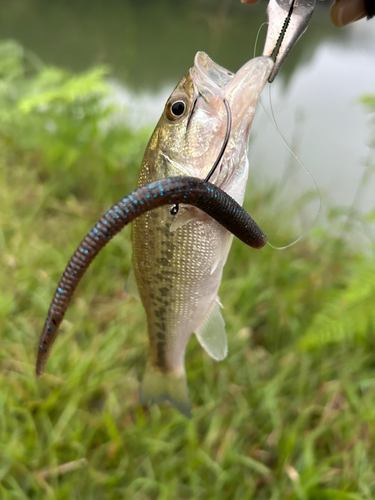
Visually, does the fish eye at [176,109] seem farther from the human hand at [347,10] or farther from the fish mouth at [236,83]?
the human hand at [347,10]

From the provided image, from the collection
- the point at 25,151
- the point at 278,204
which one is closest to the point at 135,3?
the point at 25,151

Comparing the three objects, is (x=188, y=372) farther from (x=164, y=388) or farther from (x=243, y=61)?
(x=243, y=61)

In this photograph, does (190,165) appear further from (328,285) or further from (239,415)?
(328,285)

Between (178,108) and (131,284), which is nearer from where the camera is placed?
(178,108)

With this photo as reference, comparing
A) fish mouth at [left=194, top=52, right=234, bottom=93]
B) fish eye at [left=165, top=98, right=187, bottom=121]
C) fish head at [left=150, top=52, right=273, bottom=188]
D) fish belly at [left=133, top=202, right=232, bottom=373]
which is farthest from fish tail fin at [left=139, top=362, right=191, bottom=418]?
fish mouth at [left=194, top=52, right=234, bottom=93]

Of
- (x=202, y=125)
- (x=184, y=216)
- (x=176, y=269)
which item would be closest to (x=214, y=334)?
(x=176, y=269)
